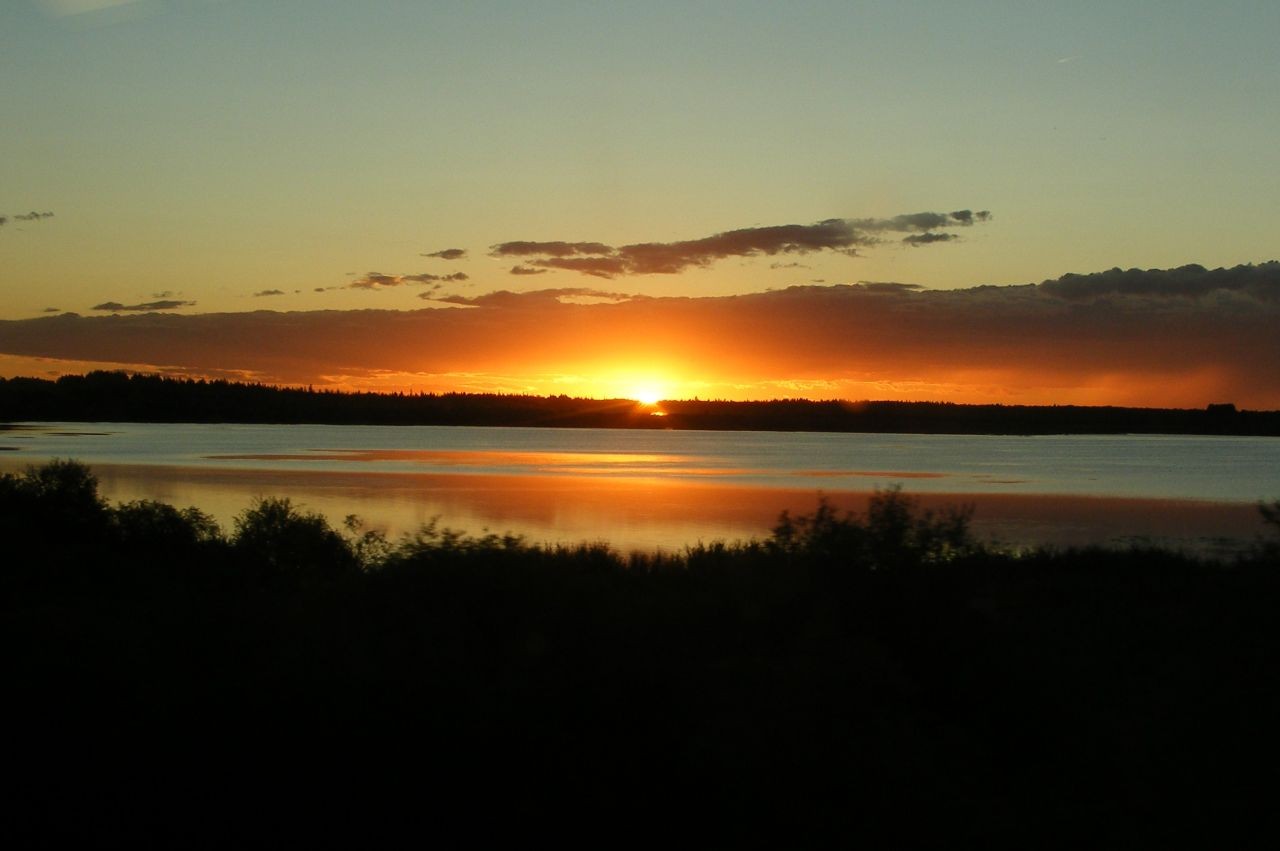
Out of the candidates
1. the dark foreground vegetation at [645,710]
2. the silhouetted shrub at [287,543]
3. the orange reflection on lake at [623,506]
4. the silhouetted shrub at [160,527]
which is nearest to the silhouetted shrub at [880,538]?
the dark foreground vegetation at [645,710]

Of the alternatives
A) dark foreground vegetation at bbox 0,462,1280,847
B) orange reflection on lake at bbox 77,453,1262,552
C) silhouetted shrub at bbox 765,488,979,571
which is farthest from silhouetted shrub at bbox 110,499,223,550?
silhouetted shrub at bbox 765,488,979,571

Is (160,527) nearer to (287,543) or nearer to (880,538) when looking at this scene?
(287,543)

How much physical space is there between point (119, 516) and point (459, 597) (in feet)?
41.8

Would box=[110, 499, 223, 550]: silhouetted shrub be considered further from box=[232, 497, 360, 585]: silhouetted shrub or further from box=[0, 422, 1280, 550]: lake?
box=[0, 422, 1280, 550]: lake

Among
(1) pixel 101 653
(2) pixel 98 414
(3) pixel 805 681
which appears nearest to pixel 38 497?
(1) pixel 101 653

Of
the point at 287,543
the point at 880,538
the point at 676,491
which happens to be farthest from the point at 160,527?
the point at 676,491

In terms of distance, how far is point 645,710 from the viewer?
664 centimetres

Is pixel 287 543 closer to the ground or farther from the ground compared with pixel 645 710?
closer to the ground

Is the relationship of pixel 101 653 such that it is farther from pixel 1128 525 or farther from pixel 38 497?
pixel 1128 525

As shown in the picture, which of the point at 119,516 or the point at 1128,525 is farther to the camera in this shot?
the point at 1128,525

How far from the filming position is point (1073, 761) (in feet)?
21.4

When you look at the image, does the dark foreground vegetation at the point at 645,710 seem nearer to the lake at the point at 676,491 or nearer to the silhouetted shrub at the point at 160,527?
the silhouetted shrub at the point at 160,527

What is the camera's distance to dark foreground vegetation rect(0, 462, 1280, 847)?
5.77m

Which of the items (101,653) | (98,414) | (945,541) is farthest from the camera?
(98,414)
